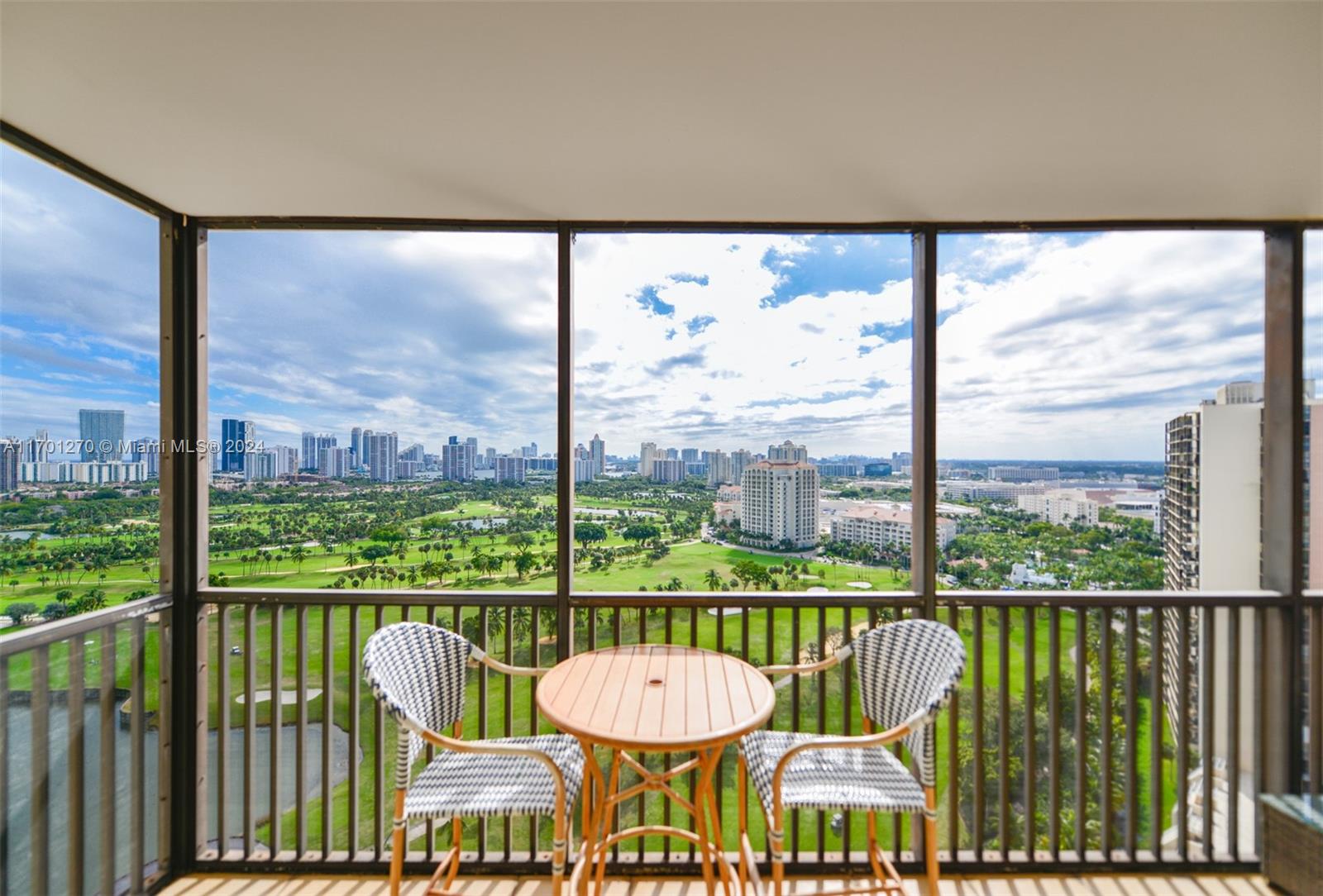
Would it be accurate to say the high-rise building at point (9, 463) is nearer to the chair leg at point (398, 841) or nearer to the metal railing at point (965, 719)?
the metal railing at point (965, 719)

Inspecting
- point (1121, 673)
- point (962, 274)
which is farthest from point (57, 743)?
point (1121, 673)

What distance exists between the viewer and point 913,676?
6.28 feet

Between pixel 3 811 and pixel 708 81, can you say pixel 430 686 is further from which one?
pixel 708 81

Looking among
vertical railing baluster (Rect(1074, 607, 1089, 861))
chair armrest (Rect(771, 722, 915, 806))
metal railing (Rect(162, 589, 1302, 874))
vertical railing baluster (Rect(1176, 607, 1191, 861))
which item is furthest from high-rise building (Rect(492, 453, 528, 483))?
vertical railing baluster (Rect(1176, 607, 1191, 861))

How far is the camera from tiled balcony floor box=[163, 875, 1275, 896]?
6.84 feet

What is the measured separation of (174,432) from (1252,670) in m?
4.83

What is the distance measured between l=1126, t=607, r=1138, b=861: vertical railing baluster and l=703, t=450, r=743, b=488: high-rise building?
1857mm

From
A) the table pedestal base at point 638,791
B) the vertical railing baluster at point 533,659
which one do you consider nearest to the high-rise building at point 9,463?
the vertical railing baluster at point 533,659

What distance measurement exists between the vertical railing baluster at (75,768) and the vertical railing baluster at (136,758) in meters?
0.17

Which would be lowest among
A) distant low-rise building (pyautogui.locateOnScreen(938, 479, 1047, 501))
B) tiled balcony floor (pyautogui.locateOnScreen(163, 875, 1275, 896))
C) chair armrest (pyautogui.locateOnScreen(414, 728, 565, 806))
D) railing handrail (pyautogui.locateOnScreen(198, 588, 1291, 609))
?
tiled balcony floor (pyautogui.locateOnScreen(163, 875, 1275, 896))

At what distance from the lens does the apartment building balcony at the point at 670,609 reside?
66.2 inches

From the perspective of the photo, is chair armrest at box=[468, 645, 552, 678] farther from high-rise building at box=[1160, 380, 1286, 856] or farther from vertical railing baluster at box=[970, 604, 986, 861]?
high-rise building at box=[1160, 380, 1286, 856]

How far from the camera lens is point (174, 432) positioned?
2.22 metres

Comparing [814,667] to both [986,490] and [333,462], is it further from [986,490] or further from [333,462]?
[333,462]
